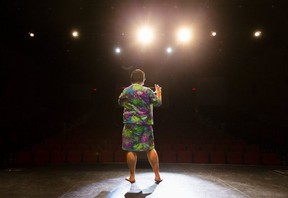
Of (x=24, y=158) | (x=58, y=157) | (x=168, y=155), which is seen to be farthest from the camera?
(x=168, y=155)

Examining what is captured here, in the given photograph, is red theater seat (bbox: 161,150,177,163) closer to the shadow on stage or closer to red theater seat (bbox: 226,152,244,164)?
red theater seat (bbox: 226,152,244,164)

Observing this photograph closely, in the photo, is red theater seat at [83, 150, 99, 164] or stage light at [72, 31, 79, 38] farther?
stage light at [72, 31, 79, 38]

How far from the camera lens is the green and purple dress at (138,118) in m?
2.16

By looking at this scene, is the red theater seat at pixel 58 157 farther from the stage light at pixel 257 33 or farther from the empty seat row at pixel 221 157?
the stage light at pixel 257 33

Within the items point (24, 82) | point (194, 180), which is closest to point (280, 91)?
point (194, 180)

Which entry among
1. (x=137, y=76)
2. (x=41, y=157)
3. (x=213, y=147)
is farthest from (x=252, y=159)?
(x=41, y=157)

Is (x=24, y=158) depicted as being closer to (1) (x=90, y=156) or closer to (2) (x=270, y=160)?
(1) (x=90, y=156)

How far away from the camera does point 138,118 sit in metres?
2.16

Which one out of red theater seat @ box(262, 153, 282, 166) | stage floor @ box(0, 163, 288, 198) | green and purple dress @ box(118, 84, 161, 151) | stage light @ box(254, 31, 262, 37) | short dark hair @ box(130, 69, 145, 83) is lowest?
stage floor @ box(0, 163, 288, 198)

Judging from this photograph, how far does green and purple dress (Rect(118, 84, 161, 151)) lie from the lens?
2.16 meters

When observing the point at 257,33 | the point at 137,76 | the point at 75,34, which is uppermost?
the point at 75,34

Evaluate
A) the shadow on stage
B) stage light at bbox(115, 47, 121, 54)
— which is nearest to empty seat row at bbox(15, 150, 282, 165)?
the shadow on stage

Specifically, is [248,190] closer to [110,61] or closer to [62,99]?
→ [110,61]

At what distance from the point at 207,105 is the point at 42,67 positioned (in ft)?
29.4
